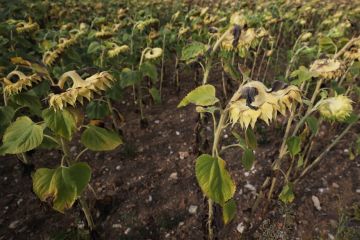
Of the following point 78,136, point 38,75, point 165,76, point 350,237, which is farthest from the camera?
point 165,76

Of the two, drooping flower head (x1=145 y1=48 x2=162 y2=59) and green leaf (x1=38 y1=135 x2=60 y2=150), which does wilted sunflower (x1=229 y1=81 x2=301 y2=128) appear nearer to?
green leaf (x1=38 y1=135 x2=60 y2=150)

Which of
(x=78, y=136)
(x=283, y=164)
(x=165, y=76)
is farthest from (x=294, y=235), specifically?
(x=165, y=76)

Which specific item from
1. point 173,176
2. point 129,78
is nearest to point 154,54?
point 129,78

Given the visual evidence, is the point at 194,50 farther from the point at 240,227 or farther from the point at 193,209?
the point at 240,227

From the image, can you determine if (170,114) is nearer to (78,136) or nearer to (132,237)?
(78,136)

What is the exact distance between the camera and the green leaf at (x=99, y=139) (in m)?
1.61

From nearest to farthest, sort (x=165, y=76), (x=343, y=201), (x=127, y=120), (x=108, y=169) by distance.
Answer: (x=343, y=201) < (x=108, y=169) < (x=127, y=120) < (x=165, y=76)

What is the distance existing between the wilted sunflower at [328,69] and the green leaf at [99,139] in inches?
47.1

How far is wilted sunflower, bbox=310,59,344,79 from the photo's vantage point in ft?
5.75

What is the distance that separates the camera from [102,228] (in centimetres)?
236

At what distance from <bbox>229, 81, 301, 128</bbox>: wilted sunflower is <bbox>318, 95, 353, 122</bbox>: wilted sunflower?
60 centimetres

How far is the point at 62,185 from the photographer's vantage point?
1511 mm

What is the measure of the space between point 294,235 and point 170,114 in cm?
190

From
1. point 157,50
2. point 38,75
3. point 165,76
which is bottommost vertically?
point 165,76
